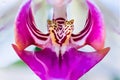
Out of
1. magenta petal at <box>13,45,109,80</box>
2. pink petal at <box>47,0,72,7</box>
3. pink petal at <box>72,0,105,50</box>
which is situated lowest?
magenta petal at <box>13,45,109,80</box>

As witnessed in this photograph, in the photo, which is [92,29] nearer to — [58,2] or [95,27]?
[95,27]

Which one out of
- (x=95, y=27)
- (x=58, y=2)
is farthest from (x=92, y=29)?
(x=58, y=2)

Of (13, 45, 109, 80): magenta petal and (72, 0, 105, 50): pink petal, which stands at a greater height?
(72, 0, 105, 50): pink petal

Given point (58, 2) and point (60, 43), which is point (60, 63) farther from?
point (58, 2)

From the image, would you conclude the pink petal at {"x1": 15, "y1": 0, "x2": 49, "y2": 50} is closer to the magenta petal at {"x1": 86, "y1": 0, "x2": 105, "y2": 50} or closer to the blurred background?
the blurred background

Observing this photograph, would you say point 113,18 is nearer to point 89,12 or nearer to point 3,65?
point 89,12

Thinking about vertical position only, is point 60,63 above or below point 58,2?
below

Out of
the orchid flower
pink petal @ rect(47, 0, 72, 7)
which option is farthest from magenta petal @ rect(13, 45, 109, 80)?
pink petal @ rect(47, 0, 72, 7)

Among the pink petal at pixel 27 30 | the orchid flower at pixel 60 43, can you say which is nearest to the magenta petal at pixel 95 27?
the orchid flower at pixel 60 43
